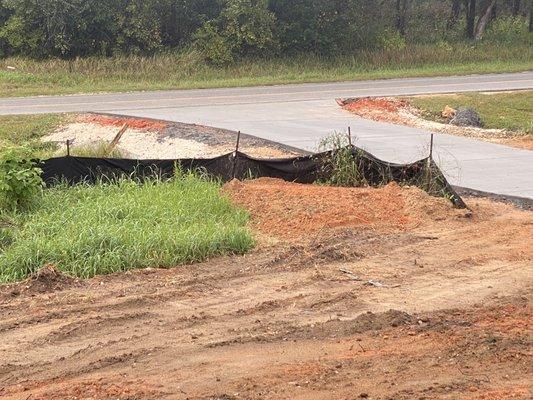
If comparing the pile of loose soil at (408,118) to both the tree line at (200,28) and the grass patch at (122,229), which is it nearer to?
the grass patch at (122,229)

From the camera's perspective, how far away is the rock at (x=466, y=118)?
78.3 ft

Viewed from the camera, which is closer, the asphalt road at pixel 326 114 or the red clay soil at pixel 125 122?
the asphalt road at pixel 326 114

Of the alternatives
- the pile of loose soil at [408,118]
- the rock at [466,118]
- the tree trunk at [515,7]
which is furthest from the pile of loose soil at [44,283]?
the tree trunk at [515,7]

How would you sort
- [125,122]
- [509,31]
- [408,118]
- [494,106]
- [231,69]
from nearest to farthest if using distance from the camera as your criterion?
[125,122] < [408,118] < [494,106] < [231,69] < [509,31]

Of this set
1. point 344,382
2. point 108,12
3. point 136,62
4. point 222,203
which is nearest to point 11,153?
point 222,203

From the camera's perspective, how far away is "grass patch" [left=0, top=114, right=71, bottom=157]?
70.3 ft

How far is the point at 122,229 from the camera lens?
11.9 m

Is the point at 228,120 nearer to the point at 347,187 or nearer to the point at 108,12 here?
the point at 347,187

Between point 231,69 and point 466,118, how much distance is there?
16.5 metres

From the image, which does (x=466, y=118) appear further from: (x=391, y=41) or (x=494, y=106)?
(x=391, y=41)

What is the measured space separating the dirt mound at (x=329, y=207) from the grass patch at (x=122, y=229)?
41 cm

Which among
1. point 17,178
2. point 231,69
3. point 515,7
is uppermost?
point 17,178

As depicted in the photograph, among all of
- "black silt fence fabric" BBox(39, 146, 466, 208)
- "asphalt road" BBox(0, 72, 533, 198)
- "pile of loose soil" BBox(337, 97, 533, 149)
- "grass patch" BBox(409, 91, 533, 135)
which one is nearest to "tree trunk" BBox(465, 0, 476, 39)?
"asphalt road" BBox(0, 72, 533, 198)

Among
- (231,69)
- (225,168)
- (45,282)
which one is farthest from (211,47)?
(45,282)
